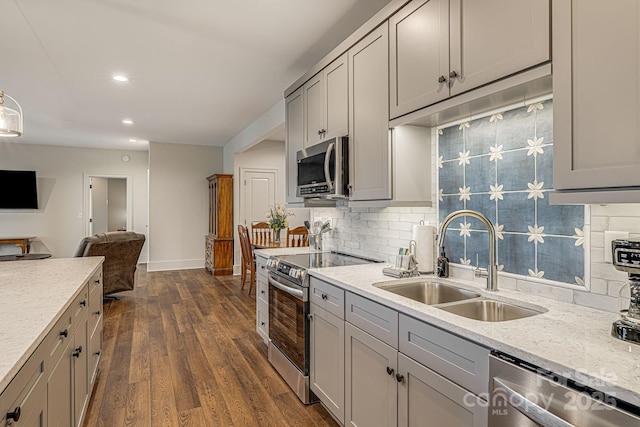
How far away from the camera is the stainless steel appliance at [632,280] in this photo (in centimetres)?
104

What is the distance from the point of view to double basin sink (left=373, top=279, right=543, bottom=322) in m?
1.59

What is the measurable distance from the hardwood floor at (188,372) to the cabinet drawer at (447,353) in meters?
1.12

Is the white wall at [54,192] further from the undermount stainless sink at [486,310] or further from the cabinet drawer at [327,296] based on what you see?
the undermount stainless sink at [486,310]

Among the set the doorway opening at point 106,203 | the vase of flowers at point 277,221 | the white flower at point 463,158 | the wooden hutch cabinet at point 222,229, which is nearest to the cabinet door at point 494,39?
the white flower at point 463,158

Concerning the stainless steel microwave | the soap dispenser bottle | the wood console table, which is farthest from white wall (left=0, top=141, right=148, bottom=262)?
the soap dispenser bottle

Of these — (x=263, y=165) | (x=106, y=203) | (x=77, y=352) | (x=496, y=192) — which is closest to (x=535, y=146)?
(x=496, y=192)

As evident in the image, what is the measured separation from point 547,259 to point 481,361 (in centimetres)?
73

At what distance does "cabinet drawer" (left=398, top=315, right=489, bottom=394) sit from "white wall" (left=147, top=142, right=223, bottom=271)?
698 centimetres

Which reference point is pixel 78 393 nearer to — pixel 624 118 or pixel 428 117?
pixel 428 117

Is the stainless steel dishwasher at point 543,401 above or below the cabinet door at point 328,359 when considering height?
above

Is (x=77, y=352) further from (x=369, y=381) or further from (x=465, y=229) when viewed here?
(x=465, y=229)

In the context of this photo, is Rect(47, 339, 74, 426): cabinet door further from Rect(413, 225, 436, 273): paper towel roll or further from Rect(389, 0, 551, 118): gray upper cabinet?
Rect(389, 0, 551, 118): gray upper cabinet

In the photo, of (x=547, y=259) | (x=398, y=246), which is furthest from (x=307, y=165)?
(x=547, y=259)

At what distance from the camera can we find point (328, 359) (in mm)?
2164
